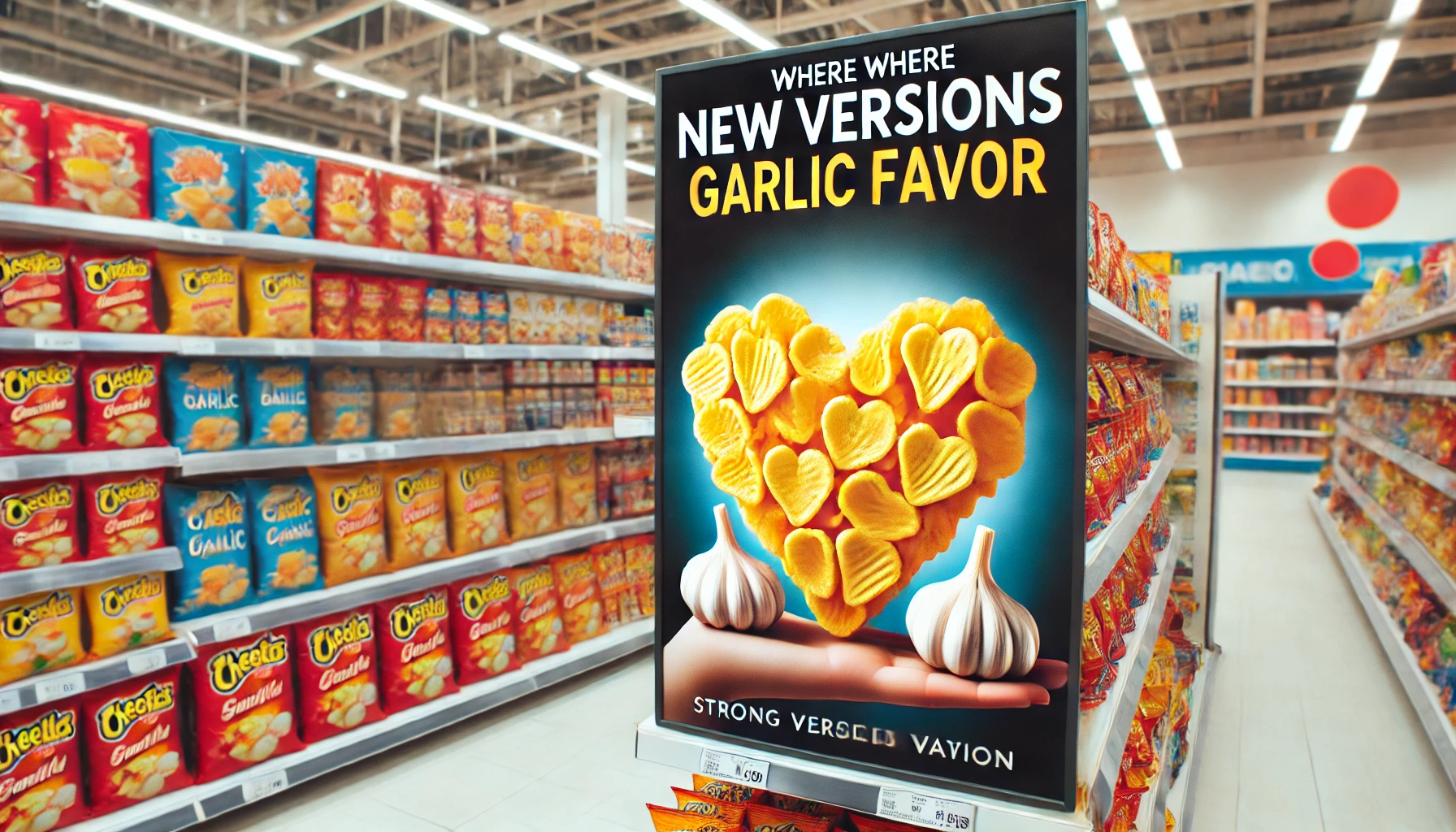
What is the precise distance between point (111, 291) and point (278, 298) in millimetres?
450

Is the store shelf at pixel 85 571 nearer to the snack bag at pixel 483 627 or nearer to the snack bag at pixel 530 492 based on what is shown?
the snack bag at pixel 483 627

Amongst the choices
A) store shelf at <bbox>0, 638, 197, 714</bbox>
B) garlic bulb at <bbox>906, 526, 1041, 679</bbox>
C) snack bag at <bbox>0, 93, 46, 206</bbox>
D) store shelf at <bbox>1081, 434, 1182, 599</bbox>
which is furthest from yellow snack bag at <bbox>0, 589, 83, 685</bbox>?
store shelf at <bbox>1081, 434, 1182, 599</bbox>

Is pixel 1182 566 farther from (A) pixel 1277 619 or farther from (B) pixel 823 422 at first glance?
(B) pixel 823 422

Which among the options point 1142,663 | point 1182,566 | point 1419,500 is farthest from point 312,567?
point 1419,500

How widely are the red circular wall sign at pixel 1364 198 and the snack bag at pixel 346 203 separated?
8308 millimetres

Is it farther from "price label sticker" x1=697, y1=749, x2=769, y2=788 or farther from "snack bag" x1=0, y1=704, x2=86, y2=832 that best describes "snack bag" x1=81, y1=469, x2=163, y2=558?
"price label sticker" x1=697, y1=749, x2=769, y2=788

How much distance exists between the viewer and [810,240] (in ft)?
4.10

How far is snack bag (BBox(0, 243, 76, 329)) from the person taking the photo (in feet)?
7.00

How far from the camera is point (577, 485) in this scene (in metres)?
3.68

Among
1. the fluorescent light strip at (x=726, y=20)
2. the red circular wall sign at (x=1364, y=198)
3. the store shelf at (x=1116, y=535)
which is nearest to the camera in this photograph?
the store shelf at (x=1116, y=535)

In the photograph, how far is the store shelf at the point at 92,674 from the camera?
6.89ft

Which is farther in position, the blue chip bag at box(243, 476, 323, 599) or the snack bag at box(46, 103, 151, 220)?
the blue chip bag at box(243, 476, 323, 599)

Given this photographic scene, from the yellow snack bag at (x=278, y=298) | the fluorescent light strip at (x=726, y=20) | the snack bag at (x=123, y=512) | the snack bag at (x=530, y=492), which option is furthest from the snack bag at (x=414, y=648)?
the fluorescent light strip at (x=726, y=20)

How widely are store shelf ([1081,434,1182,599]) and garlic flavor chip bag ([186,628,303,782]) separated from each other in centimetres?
241
